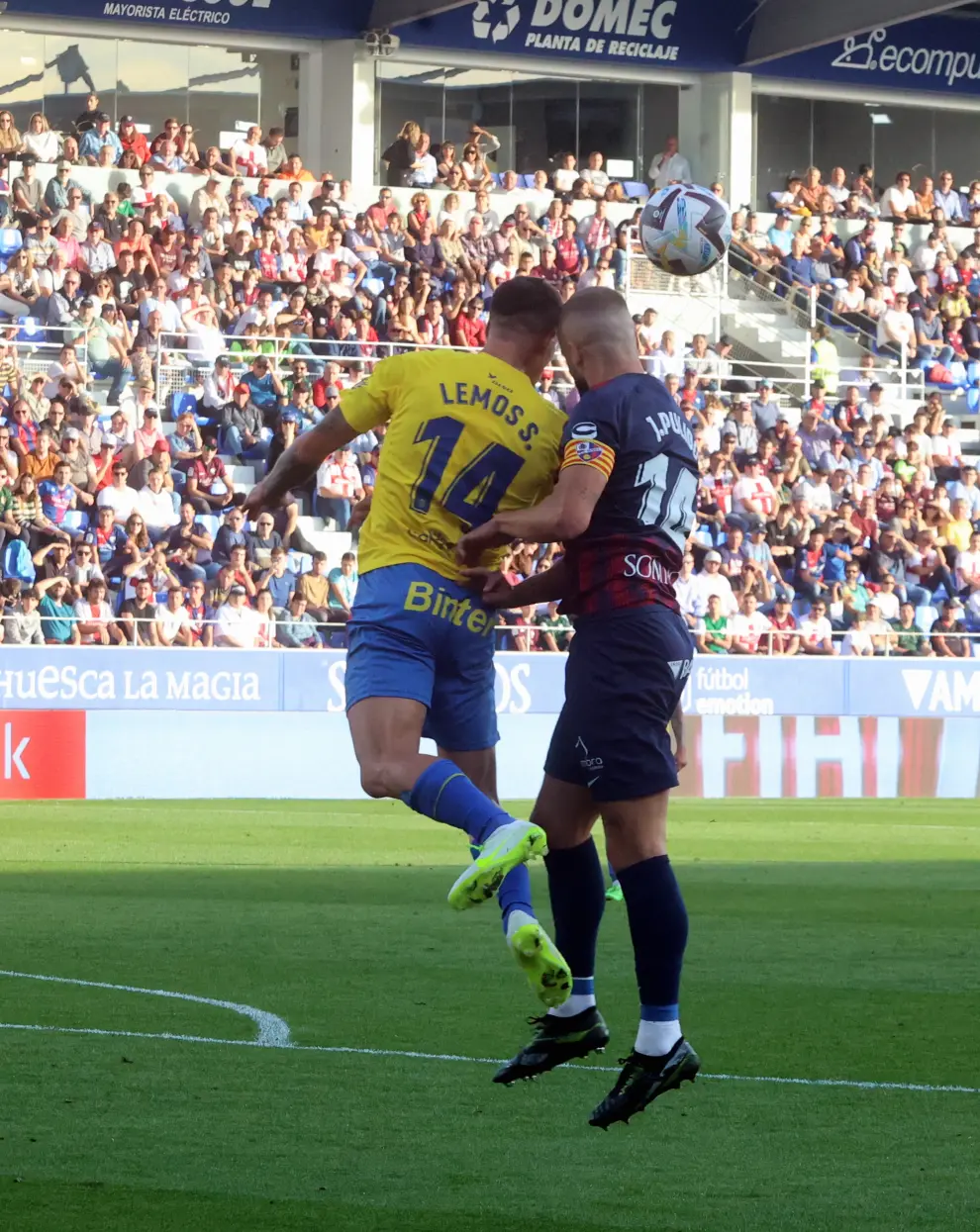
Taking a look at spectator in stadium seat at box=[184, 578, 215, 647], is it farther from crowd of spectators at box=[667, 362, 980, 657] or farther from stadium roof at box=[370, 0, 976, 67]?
stadium roof at box=[370, 0, 976, 67]

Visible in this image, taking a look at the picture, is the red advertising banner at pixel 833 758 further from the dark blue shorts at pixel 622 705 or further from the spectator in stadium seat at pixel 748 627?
the dark blue shorts at pixel 622 705

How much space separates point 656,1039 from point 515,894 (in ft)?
1.74

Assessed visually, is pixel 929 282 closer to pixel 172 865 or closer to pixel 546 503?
pixel 172 865

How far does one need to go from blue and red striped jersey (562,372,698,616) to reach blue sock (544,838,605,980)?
0.72 meters

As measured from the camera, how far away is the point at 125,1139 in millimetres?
6059

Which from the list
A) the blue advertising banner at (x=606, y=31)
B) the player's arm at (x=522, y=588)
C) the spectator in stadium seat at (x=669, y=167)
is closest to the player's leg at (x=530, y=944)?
the player's arm at (x=522, y=588)

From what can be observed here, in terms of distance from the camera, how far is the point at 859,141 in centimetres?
3738

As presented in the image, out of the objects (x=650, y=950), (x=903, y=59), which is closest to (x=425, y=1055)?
(x=650, y=950)

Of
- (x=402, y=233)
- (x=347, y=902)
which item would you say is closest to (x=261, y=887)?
(x=347, y=902)

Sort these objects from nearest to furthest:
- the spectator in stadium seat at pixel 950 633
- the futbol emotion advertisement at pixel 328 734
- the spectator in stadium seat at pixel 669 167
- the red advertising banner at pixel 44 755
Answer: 1. the red advertising banner at pixel 44 755
2. the futbol emotion advertisement at pixel 328 734
3. the spectator in stadium seat at pixel 950 633
4. the spectator in stadium seat at pixel 669 167

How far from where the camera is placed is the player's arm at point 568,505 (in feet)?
19.5

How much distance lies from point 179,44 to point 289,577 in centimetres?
1177

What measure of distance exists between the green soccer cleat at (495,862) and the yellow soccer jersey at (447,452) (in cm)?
99

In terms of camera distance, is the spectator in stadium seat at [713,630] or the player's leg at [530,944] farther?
the spectator in stadium seat at [713,630]
